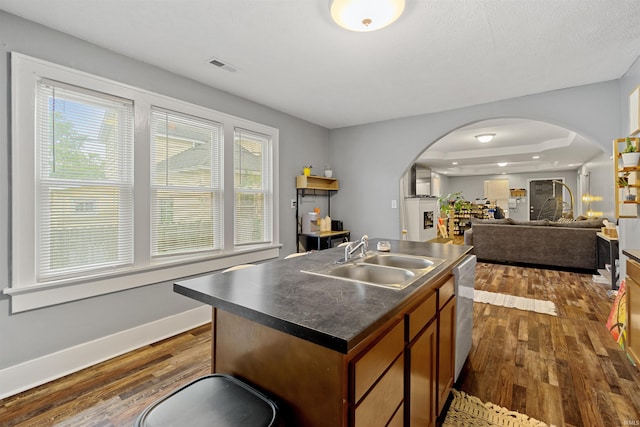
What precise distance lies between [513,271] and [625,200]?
9.66 feet

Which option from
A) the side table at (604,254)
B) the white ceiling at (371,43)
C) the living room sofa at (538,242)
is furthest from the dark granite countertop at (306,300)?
the living room sofa at (538,242)

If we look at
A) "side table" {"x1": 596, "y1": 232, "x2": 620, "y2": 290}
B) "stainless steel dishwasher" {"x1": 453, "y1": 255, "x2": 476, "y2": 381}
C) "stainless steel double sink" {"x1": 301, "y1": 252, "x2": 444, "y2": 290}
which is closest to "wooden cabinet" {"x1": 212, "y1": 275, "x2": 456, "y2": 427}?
"stainless steel double sink" {"x1": 301, "y1": 252, "x2": 444, "y2": 290}

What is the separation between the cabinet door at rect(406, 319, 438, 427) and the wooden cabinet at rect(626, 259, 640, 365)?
164 cm

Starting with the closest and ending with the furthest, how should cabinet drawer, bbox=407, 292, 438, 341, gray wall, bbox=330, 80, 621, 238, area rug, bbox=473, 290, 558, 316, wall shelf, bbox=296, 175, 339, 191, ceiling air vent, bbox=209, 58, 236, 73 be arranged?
cabinet drawer, bbox=407, 292, 438, 341, ceiling air vent, bbox=209, 58, 236, 73, gray wall, bbox=330, 80, 621, 238, area rug, bbox=473, 290, 558, 316, wall shelf, bbox=296, 175, 339, 191

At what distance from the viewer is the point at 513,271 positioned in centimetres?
521

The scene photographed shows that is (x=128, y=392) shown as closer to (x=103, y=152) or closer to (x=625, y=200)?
(x=103, y=152)

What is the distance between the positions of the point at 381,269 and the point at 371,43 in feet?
5.65

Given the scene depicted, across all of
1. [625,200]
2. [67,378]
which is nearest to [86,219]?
[67,378]

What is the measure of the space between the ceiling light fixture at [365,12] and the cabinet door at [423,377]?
1.76 metres

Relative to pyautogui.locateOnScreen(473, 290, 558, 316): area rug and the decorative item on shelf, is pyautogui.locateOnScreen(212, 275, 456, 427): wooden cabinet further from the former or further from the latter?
the decorative item on shelf

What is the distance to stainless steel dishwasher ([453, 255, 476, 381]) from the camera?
74.4 inches

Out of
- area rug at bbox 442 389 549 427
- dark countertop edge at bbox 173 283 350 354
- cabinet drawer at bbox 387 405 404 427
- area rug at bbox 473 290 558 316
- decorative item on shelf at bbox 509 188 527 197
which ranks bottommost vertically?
area rug at bbox 442 389 549 427

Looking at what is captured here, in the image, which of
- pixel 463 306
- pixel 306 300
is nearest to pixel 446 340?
pixel 463 306

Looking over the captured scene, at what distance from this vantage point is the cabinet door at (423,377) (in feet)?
4.07
